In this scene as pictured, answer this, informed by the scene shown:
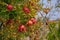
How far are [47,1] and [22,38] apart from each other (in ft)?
2.45

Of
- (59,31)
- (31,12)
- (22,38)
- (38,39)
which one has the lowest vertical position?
(59,31)

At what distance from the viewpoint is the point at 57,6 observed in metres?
3.04

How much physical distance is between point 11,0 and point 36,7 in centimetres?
34

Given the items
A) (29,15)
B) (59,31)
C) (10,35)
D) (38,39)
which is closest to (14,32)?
(10,35)

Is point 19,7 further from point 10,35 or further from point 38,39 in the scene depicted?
point 38,39

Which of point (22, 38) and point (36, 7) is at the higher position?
point (36, 7)

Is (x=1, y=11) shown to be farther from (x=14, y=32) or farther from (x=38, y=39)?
(x=38, y=39)

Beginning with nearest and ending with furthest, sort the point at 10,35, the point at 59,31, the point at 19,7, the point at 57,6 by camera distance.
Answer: the point at 19,7
the point at 10,35
the point at 57,6
the point at 59,31

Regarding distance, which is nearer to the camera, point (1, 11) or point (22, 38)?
point (1, 11)

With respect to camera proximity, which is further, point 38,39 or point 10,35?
point 38,39

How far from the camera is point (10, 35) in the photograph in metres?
2.53

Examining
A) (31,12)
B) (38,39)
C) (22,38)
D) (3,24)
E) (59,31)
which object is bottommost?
(59,31)

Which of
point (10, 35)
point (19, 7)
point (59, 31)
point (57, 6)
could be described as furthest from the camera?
point (59, 31)

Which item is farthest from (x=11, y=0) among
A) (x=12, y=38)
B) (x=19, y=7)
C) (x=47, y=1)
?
(x=47, y=1)
